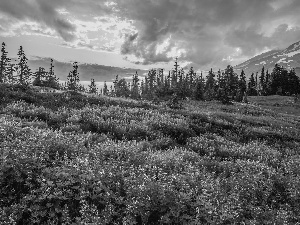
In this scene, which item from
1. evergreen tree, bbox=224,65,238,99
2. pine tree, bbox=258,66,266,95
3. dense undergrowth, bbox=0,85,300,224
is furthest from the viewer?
pine tree, bbox=258,66,266,95

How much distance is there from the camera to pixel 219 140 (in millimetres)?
11789

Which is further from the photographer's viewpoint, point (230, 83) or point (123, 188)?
point (230, 83)

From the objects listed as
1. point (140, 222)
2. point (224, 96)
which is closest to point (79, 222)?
point (140, 222)

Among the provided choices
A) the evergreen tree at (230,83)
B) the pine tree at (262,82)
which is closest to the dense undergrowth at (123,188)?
the evergreen tree at (230,83)

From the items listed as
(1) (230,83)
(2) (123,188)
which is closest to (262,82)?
(1) (230,83)

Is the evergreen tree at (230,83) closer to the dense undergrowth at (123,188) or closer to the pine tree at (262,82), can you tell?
the pine tree at (262,82)

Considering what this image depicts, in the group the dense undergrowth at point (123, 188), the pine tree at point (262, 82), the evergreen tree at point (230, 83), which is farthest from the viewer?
the pine tree at point (262, 82)

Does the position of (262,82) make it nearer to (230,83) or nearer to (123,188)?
(230,83)

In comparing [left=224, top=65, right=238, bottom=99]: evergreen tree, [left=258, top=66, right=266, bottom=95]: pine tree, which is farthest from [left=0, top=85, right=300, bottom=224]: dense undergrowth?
[left=258, top=66, right=266, bottom=95]: pine tree

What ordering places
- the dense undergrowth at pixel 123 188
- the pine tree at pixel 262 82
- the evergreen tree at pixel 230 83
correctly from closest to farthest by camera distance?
the dense undergrowth at pixel 123 188
the evergreen tree at pixel 230 83
the pine tree at pixel 262 82

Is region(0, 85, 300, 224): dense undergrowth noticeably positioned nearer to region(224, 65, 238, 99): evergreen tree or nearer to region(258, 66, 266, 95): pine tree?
region(224, 65, 238, 99): evergreen tree

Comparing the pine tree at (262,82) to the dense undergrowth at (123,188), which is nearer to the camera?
the dense undergrowth at (123,188)

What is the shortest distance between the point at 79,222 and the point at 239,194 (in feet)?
13.5

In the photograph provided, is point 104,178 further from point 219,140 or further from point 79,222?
point 219,140
